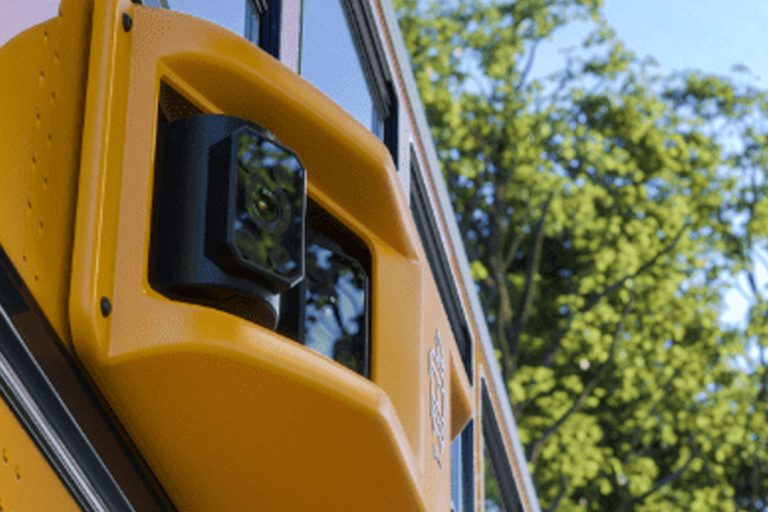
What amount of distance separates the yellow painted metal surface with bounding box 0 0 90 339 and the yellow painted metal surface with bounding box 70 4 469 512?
0.06 feet

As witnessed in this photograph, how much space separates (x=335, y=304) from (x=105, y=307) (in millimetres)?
597

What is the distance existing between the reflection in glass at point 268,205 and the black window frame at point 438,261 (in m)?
2.50

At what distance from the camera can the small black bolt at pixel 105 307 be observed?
1503 mm

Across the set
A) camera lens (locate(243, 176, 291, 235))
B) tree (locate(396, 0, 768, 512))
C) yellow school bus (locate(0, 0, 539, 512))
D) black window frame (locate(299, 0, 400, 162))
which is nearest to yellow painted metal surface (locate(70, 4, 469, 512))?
yellow school bus (locate(0, 0, 539, 512))

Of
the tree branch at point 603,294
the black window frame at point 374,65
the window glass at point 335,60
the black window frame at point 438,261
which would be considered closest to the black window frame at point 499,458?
the black window frame at point 438,261

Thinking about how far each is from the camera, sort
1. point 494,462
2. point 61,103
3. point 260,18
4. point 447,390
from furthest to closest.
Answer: point 494,462
point 260,18
point 447,390
point 61,103

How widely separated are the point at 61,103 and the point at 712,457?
36.9ft

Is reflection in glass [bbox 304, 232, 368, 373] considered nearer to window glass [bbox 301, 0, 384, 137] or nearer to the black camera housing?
the black camera housing

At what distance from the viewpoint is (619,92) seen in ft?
43.2

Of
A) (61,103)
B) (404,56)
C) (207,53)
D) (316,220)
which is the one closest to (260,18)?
(316,220)

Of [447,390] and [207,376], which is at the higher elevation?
[207,376]

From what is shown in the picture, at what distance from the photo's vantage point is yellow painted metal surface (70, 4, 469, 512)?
154 centimetres

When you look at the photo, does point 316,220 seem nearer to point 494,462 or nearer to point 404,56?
point 404,56

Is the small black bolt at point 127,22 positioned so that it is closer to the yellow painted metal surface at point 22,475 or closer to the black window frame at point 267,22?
the yellow painted metal surface at point 22,475
